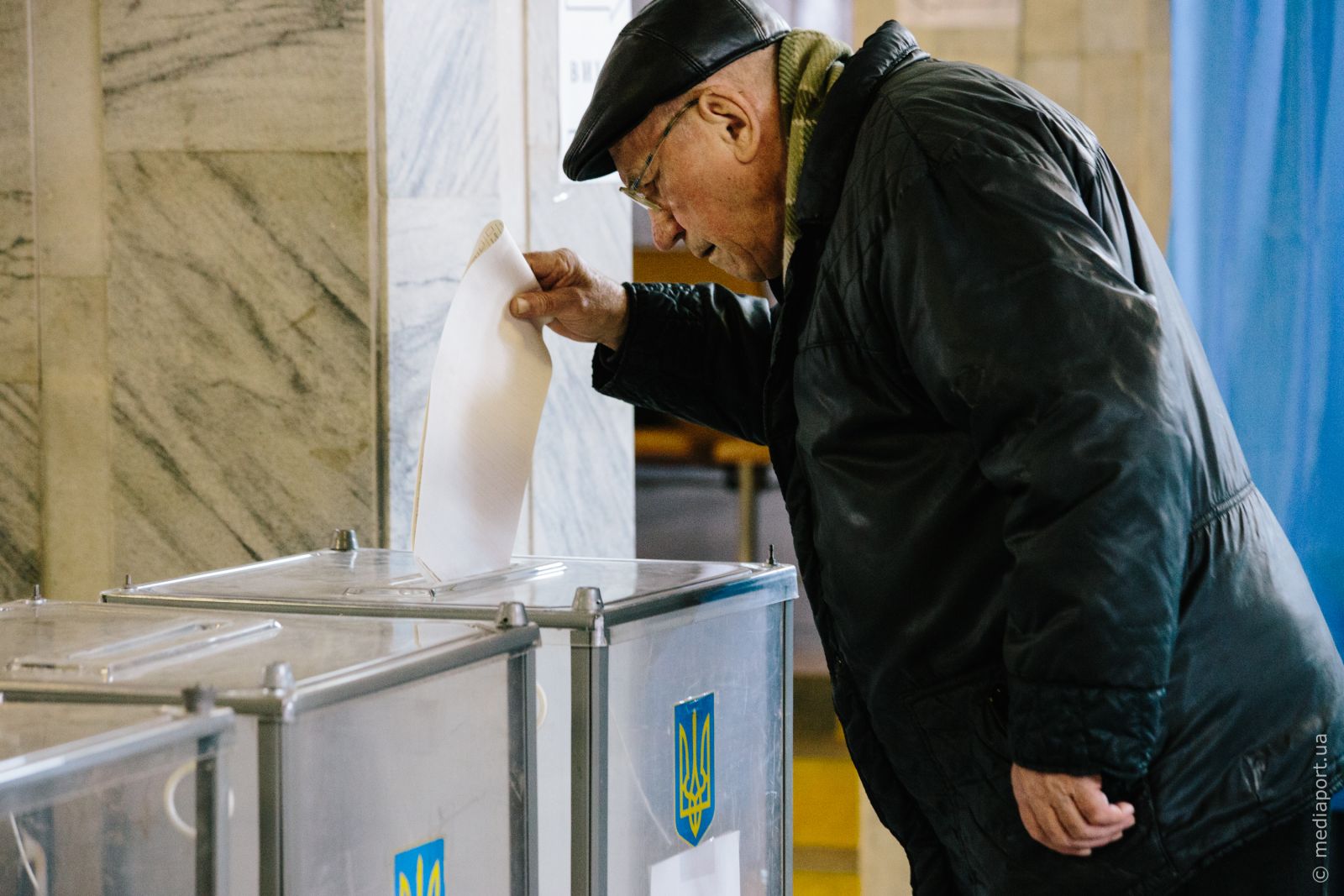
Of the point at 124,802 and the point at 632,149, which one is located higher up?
the point at 632,149

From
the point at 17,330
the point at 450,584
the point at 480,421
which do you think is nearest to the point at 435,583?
the point at 450,584

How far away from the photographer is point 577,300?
1.84 m

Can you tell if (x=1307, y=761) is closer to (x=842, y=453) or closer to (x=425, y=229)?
(x=842, y=453)

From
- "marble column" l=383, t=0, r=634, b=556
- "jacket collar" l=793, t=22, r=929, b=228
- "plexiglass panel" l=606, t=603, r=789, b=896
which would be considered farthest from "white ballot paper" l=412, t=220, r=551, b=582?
"marble column" l=383, t=0, r=634, b=556

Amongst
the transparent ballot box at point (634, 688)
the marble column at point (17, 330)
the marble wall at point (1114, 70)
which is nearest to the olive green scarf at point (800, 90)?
the transparent ballot box at point (634, 688)

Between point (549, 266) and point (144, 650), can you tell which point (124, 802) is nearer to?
point (144, 650)

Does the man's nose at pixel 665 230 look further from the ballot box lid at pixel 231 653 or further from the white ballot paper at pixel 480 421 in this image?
the ballot box lid at pixel 231 653

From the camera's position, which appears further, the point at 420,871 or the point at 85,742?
the point at 420,871

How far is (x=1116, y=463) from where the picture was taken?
3.99 ft

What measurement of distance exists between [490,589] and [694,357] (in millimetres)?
536

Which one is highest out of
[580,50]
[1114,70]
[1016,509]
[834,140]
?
[580,50]

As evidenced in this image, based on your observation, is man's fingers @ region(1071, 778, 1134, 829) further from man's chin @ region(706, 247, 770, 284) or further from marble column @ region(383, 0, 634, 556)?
marble column @ region(383, 0, 634, 556)

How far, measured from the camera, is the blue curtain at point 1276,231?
7.88 feet

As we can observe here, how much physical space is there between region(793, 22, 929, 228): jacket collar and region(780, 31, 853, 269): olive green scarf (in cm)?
4
